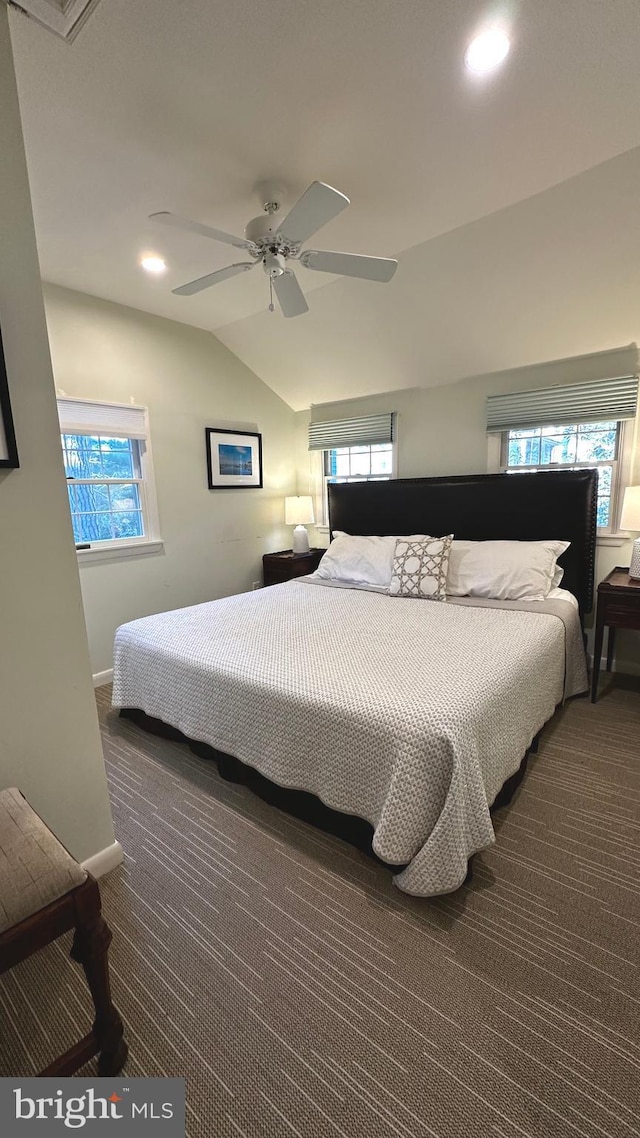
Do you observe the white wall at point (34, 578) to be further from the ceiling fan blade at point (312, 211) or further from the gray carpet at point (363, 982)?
the ceiling fan blade at point (312, 211)

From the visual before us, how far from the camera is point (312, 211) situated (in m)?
1.61

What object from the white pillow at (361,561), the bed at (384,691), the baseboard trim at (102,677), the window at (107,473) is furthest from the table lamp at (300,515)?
the baseboard trim at (102,677)

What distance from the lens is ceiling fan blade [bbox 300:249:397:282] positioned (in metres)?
1.92

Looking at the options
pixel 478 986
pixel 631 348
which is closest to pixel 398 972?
pixel 478 986

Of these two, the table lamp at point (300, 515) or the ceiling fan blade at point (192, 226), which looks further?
the table lamp at point (300, 515)

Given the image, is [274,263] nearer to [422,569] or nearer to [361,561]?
[422,569]

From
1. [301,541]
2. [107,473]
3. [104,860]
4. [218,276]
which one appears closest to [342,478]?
[301,541]

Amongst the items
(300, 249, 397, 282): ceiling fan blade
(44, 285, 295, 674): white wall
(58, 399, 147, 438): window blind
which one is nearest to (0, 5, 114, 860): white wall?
(300, 249, 397, 282): ceiling fan blade

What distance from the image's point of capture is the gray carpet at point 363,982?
39.9 inches

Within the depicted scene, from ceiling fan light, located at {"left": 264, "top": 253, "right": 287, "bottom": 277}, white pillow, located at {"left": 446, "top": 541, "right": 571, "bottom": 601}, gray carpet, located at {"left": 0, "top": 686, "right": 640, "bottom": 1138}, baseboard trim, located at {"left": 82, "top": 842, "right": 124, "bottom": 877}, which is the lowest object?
gray carpet, located at {"left": 0, "top": 686, "right": 640, "bottom": 1138}

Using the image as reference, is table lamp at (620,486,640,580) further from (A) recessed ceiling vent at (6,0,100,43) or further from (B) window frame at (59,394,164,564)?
(B) window frame at (59,394,164,564)

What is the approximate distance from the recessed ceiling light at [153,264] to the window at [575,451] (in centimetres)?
261

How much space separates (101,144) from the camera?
5.72ft

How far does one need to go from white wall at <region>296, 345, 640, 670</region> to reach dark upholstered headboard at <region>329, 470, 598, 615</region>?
0.20m
